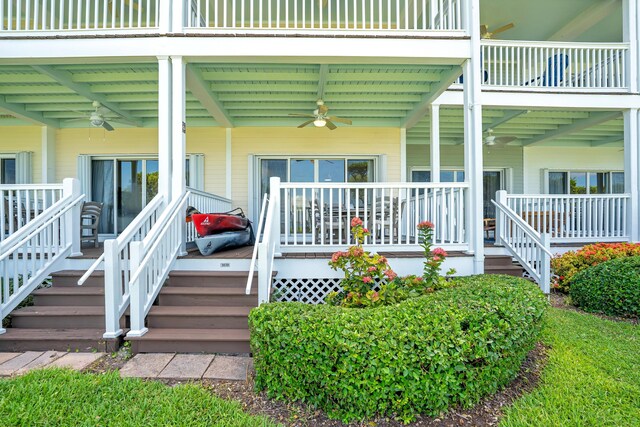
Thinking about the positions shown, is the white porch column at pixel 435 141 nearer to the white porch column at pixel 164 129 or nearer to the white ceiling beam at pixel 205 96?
the white ceiling beam at pixel 205 96

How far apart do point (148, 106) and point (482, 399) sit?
284 inches

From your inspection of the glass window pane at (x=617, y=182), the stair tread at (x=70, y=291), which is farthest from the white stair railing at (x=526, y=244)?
the glass window pane at (x=617, y=182)

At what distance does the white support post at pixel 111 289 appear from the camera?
338cm

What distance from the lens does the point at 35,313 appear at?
3.75 metres

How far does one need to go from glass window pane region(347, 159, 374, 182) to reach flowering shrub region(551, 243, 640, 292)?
13.5 ft

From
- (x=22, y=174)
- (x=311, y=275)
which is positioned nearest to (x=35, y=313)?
(x=311, y=275)

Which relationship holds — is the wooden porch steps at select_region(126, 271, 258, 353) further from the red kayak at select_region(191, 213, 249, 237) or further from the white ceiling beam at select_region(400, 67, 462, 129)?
the white ceiling beam at select_region(400, 67, 462, 129)

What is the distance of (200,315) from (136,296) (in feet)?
2.17

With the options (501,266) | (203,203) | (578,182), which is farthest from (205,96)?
(578,182)

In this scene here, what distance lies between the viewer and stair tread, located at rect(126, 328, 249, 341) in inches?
133

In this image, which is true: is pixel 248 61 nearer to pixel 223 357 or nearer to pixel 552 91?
pixel 223 357

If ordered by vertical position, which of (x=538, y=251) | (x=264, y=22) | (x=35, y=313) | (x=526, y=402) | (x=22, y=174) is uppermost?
(x=264, y=22)

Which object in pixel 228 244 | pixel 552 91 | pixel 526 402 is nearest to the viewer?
pixel 526 402

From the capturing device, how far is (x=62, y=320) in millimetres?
3760
